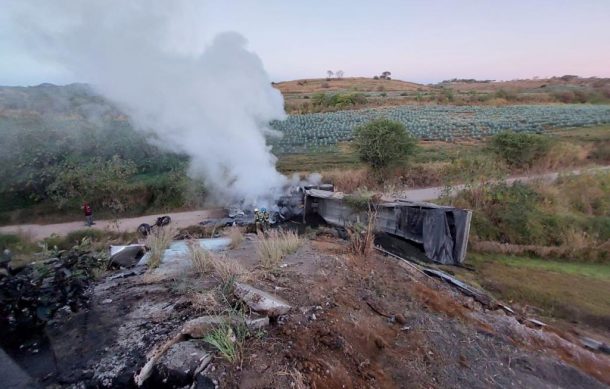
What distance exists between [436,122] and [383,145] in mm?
19438

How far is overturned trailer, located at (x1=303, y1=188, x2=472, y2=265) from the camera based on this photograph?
33.5 ft

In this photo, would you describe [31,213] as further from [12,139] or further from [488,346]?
[488,346]

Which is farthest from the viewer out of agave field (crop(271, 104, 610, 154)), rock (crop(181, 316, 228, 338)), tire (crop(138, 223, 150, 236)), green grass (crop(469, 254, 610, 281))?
agave field (crop(271, 104, 610, 154))

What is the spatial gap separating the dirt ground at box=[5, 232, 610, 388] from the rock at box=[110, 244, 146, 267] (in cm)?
132

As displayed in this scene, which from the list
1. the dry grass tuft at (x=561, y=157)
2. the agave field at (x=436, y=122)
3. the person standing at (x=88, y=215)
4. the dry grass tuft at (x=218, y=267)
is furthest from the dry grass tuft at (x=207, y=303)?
the agave field at (x=436, y=122)

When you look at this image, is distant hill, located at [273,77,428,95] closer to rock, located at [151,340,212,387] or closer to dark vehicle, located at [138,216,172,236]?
dark vehicle, located at [138,216,172,236]

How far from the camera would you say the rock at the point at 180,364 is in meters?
4.25

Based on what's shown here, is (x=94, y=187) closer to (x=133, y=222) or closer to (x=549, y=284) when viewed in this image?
(x=133, y=222)

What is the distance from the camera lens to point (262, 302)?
5.29m

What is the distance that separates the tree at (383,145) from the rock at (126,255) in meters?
11.0

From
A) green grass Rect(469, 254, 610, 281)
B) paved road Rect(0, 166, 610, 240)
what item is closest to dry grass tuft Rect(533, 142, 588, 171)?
paved road Rect(0, 166, 610, 240)

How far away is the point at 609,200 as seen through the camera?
14125 millimetres

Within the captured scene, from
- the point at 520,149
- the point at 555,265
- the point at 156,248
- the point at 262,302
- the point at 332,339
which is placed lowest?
the point at 555,265

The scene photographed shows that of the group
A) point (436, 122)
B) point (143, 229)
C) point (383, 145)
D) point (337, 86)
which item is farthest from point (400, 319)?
point (337, 86)
